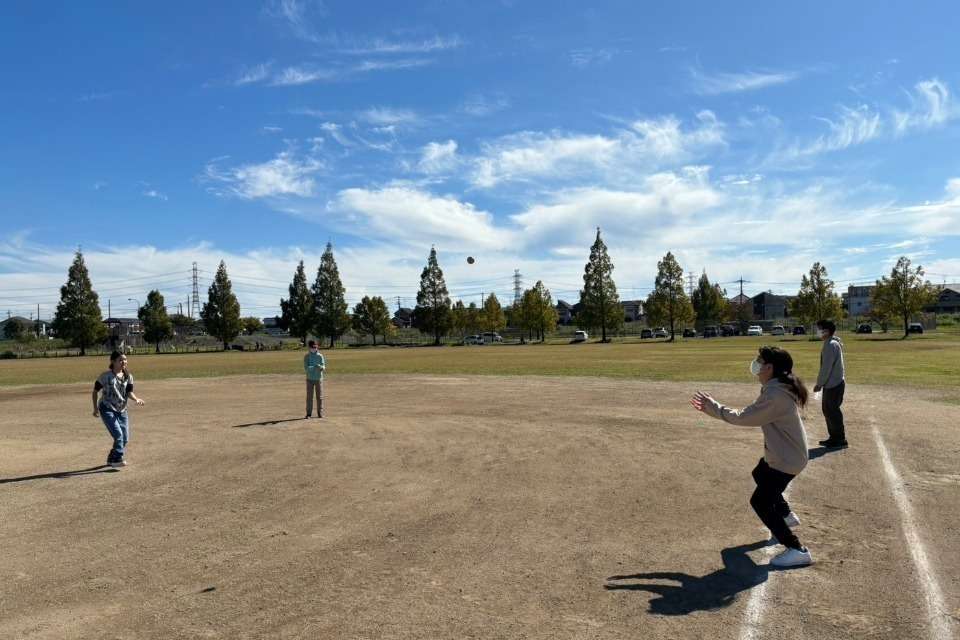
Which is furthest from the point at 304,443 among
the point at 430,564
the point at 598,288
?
the point at 598,288

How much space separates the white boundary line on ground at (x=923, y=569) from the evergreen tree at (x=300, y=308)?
96.3 metres

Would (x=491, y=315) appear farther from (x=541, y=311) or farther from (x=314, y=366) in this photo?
(x=314, y=366)

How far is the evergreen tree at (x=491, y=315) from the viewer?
110 meters

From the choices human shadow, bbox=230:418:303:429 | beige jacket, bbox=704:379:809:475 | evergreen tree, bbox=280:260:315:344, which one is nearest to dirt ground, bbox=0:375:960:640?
human shadow, bbox=230:418:303:429

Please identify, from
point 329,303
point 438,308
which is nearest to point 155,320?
point 329,303

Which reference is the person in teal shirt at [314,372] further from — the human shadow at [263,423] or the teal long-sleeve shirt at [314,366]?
the human shadow at [263,423]

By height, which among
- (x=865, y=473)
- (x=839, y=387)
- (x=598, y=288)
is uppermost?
(x=598, y=288)

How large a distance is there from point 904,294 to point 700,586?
7849 centimetres

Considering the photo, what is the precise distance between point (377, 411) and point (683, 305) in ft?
257

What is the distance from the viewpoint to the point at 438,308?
9812 centimetres

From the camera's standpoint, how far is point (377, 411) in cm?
1622

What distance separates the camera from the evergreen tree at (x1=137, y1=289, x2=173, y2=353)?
93.3 meters

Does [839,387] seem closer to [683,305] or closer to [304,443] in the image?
[304,443]

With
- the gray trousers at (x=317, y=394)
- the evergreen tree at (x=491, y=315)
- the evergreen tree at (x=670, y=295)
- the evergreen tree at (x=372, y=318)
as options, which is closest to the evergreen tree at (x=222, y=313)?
the evergreen tree at (x=372, y=318)
